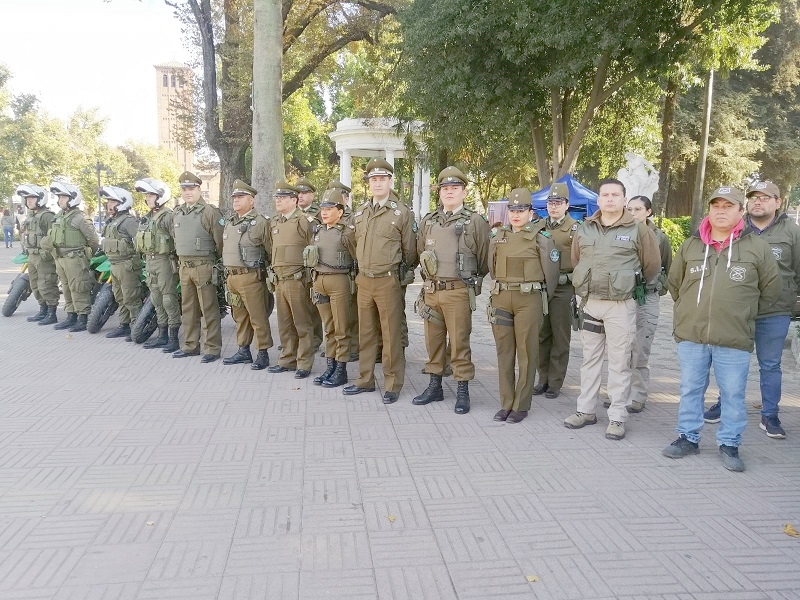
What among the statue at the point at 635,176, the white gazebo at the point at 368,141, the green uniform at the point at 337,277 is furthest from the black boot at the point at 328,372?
the white gazebo at the point at 368,141

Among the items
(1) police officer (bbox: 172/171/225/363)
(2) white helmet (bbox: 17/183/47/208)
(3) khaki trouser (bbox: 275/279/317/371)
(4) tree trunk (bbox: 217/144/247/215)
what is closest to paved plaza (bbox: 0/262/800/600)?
(3) khaki trouser (bbox: 275/279/317/371)

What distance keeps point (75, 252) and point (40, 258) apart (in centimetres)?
112

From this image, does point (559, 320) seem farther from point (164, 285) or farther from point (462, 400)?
point (164, 285)

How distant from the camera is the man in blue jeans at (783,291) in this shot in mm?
5023

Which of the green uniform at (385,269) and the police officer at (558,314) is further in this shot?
the police officer at (558,314)

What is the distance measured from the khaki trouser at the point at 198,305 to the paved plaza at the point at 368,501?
1.48 m

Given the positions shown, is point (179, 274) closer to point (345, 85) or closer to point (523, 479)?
point (523, 479)

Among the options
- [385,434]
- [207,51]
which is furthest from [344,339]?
[207,51]

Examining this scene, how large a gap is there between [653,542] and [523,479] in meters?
1.03

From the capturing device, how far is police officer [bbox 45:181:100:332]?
9359mm

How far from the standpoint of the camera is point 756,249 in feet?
14.4

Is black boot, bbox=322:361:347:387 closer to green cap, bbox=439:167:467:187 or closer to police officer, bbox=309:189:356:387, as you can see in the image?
police officer, bbox=309:189:356:387

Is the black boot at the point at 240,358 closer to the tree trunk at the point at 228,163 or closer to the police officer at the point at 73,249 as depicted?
the police officer at the point at 73,249

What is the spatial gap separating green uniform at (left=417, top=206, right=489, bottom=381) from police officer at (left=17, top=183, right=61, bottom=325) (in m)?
7.12
